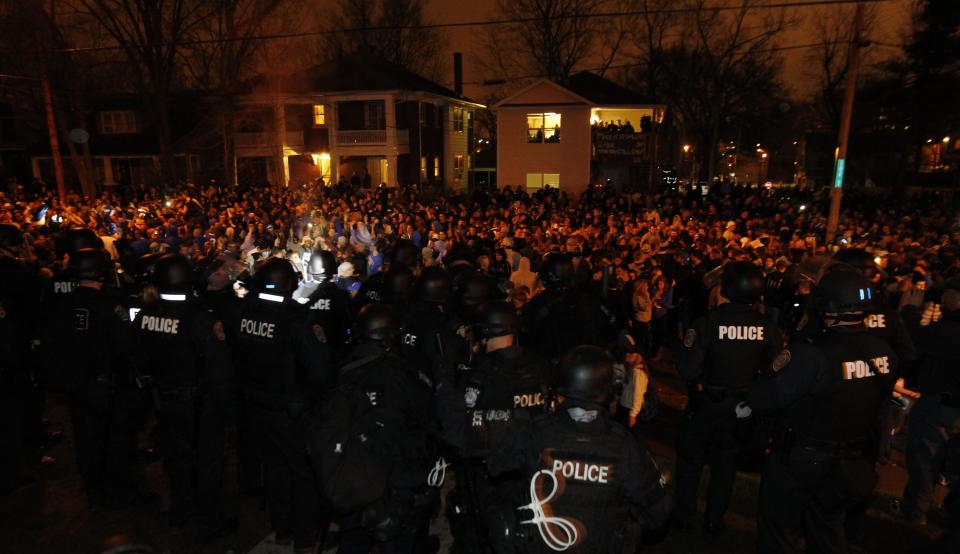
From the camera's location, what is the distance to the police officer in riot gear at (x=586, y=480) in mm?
→ 2641

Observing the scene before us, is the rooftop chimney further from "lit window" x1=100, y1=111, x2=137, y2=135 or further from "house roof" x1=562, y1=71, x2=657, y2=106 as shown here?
"lit window" x1=100, y1=111, x2=137, y2=135

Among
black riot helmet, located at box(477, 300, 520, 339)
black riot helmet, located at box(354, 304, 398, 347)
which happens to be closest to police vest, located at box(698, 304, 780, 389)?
black riot helmet, located at box(477, 300, 520, 339)

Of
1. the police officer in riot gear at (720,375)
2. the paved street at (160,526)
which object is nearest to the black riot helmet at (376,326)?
the paved street at (160,526)

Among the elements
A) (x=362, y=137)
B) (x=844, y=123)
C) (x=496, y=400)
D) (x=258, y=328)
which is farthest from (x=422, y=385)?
(x=362, y=137)

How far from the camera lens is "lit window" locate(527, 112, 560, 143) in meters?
32.3

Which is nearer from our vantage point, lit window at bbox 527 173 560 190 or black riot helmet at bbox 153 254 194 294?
black riot helmet at bbox 153 254 194 294

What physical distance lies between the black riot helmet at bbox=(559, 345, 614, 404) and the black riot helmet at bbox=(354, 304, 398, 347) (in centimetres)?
118

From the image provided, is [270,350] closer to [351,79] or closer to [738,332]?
[738,332]

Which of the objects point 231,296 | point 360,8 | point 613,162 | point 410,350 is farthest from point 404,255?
point 360,8

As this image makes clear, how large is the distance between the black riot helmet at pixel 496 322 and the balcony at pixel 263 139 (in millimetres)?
34273

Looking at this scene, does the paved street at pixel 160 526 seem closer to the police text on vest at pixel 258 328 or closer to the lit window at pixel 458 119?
the police text on vest at pixel 258 328

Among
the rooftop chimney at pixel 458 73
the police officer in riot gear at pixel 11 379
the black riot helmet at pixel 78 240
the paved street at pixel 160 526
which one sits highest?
the rooftop chimney at pixel 458 73

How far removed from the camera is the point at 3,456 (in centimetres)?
525

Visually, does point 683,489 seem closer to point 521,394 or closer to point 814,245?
point 521,394
